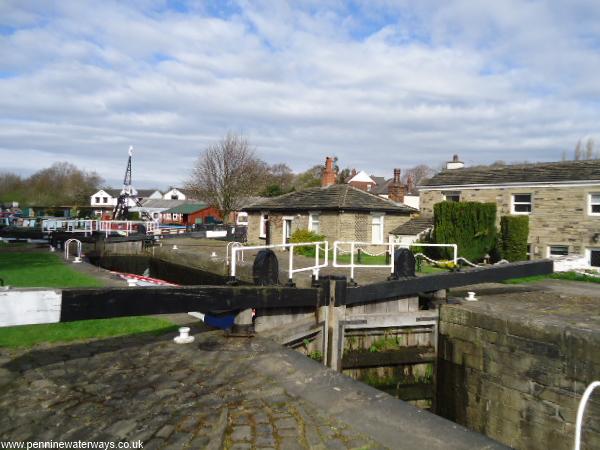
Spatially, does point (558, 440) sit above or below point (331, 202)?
below

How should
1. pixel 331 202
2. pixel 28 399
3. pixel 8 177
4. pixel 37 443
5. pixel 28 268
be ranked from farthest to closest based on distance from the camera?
pixel 8 177
pixel 331 202
pixel 28 268
pixel 28 399
pixel 37 443

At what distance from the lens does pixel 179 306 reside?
5973 mm

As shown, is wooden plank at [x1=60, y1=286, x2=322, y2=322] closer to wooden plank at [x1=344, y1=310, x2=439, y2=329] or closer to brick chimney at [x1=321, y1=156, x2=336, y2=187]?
wooden plank at [x1=344, y1=310, x2=439, y2=329]

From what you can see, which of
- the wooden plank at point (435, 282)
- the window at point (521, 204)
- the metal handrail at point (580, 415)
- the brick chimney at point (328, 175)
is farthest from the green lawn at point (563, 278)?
the brick chimney at point (328, 175)

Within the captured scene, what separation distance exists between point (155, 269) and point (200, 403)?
21528mm

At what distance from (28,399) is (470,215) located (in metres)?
17.9

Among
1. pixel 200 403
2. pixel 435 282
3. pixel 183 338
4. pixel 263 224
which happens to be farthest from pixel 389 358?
pixel 263 224

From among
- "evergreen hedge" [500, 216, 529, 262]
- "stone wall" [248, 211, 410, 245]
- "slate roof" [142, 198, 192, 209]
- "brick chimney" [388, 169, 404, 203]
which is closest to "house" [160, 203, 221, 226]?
"slate roof" [142, 198, 192, 209]

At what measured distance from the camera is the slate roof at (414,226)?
2256cm

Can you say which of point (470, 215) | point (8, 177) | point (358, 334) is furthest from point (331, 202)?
point (8, 177)

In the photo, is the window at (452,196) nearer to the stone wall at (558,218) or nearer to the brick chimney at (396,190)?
the stone wall at (558,218)

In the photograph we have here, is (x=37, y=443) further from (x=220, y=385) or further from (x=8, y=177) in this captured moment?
(x=8, y=177)

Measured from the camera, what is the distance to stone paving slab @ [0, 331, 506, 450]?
12.5ft

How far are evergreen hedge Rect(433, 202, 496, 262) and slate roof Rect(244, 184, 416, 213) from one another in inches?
185
